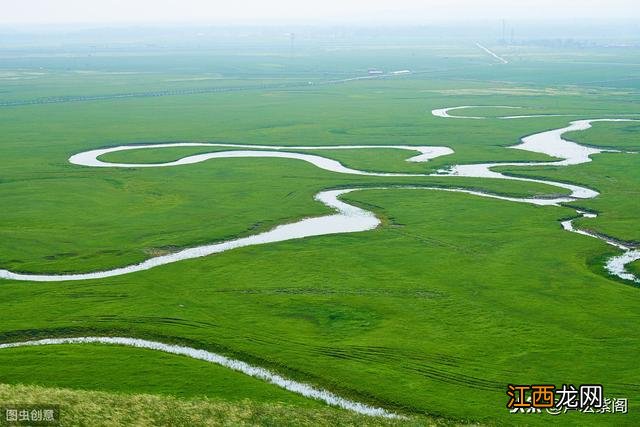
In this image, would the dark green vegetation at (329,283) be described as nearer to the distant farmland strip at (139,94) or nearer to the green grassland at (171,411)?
the green grassland at (171,411)

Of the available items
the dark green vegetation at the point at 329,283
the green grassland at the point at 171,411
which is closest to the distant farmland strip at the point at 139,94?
the dark green vegetation at the point at 329,283

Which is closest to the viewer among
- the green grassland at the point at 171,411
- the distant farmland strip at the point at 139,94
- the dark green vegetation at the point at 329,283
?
the green grassland at the point at 171,411

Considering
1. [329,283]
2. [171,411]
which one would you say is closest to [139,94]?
[329,283]

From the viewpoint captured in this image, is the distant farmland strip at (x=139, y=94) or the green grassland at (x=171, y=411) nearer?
the green grassland at (x=171, y=411)

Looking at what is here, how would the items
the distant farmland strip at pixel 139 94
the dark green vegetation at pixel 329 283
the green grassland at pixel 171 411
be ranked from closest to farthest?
the green grassland at pixel 171 411 → the dark green vegetation at pixel 329 283 → the distant farmland strip at pixel 139 94

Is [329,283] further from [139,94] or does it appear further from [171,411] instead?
[139,94]

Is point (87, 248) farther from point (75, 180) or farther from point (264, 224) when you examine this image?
point (75, 180)

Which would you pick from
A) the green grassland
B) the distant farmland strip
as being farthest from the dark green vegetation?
the distant farmland strip

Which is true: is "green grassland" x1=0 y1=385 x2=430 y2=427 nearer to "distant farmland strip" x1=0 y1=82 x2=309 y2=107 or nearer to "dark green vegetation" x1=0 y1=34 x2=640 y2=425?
"dark green vegetation" x1=0 y1=34 x2=640 y2=425
